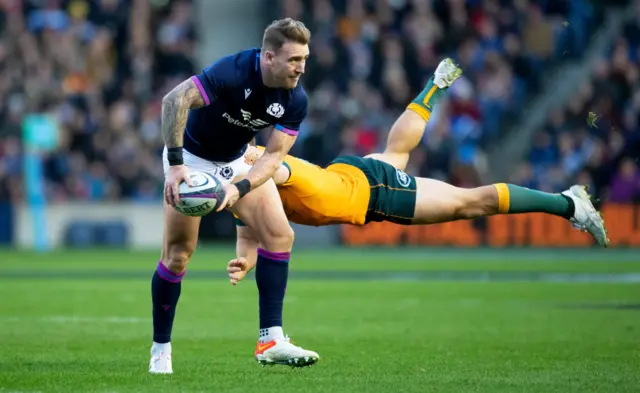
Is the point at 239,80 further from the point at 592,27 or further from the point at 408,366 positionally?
the point at 592,27

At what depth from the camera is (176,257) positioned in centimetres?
891

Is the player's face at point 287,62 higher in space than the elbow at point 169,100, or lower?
higher

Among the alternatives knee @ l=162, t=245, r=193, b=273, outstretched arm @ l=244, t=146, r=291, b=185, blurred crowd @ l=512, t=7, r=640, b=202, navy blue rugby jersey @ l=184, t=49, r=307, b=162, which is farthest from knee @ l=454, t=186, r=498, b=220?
blurred crowd @ l=512, t=7, r=640, b=202

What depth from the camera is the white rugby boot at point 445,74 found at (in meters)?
11.0

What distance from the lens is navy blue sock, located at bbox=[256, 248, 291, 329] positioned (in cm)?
891

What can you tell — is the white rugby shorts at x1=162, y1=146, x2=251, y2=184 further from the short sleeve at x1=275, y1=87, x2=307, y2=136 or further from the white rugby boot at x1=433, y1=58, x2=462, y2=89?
the white rugby boot at x1=433, y1=58, x2=462, y2=89

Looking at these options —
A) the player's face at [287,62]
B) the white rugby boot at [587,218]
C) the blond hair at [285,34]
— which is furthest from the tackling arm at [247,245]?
the white rugby boot at [587,218]

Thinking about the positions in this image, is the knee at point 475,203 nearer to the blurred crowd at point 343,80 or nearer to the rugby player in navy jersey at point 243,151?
the rugby player in navy jersey at point 243,151

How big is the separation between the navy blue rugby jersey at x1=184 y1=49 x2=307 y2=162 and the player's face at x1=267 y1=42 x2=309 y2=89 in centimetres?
16

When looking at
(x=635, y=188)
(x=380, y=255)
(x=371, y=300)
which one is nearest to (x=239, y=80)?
(x=371, y=300)

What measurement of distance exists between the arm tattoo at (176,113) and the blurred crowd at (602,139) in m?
16.4

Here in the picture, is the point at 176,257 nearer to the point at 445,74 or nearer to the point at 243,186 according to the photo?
the point at 243,186

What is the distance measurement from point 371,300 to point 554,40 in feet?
45.2

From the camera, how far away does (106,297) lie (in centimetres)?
1523
